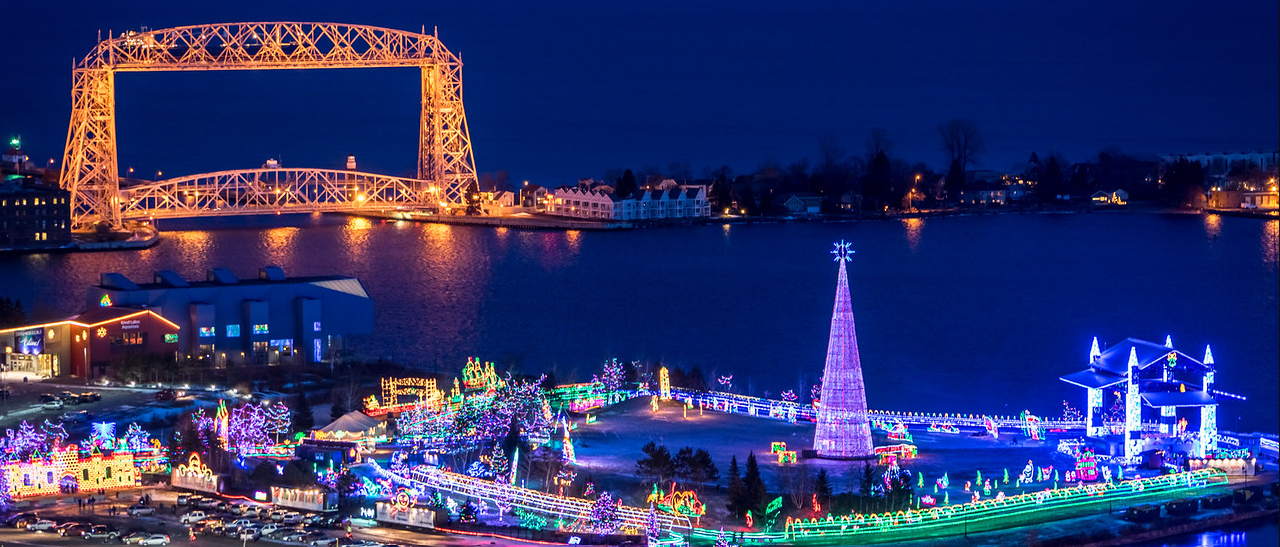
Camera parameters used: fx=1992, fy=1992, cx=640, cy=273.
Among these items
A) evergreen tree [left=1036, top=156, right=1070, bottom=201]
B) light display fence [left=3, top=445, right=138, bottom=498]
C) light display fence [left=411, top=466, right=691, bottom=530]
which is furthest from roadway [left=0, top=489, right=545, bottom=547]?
evergreen tree [left=1036, top=156, right=1070, bottom=201]

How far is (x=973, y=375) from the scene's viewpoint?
1666cm

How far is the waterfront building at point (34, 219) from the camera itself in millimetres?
29031

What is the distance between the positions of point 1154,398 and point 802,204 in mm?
27268

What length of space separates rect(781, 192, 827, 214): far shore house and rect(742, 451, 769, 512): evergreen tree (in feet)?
93.4

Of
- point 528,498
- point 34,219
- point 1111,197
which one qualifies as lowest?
point 528,498

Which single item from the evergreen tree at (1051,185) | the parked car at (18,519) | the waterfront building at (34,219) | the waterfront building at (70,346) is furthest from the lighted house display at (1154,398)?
the evergreen tree at (1051,185)

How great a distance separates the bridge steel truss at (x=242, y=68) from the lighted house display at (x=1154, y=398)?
21520 mm

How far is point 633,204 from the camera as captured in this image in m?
36.4

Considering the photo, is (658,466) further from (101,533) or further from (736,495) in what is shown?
(101,533)

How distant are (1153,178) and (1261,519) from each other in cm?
3320

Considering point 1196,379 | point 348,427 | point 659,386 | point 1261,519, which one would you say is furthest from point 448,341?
point 1261,519

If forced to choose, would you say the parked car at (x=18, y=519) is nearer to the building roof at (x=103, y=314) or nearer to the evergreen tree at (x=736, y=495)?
Result: the evergreen tree at (x=736, y=495)

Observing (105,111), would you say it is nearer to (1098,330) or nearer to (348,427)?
(1098,330)

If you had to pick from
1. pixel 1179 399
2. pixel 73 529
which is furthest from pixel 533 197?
pixel 73 529
